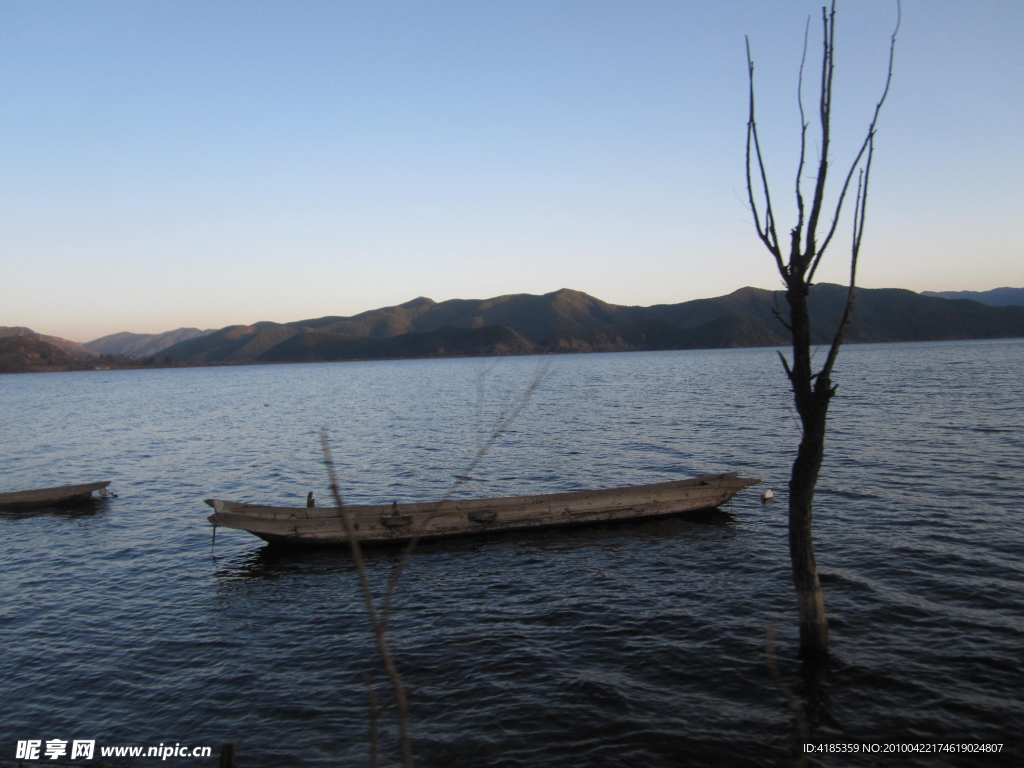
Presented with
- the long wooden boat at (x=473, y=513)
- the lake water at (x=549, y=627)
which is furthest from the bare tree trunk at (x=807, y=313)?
the long wooden boat at (x=473, y=513)

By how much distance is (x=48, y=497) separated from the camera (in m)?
23.8

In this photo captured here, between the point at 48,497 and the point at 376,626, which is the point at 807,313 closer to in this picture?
the point at 376,626

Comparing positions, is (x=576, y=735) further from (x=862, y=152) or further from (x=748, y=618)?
(x=862, y=152)

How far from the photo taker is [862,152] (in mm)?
7828

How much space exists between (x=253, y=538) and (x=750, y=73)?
1795 cm

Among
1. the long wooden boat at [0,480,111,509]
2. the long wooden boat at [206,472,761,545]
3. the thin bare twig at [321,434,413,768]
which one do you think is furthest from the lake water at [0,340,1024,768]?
the long wooden boat at [0,480,111,509]

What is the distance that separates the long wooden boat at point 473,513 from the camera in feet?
53.8

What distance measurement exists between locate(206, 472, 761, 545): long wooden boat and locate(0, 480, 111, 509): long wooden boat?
465 inches

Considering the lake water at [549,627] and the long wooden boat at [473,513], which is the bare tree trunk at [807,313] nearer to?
the lake water at [549,627]

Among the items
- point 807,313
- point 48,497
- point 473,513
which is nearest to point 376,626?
point 807,313

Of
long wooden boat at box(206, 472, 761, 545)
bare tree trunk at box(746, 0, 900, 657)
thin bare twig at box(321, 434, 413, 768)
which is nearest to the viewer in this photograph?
thin bare twig at box(321, 434, 413, 768)

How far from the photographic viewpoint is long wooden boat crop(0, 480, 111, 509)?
23.6 m

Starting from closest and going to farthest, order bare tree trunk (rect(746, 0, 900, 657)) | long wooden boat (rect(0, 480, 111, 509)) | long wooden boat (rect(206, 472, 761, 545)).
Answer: bare tree trunk (rect(746, 0, 900, 657))
long wooden boat (rect(206, 472, 761, 545))
long wooden boat (rect(0, 480, 111, 509))

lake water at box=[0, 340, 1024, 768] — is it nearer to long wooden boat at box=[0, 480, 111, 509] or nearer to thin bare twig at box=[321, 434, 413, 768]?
thin bare twig at box=[321, 434, 413, 768]
